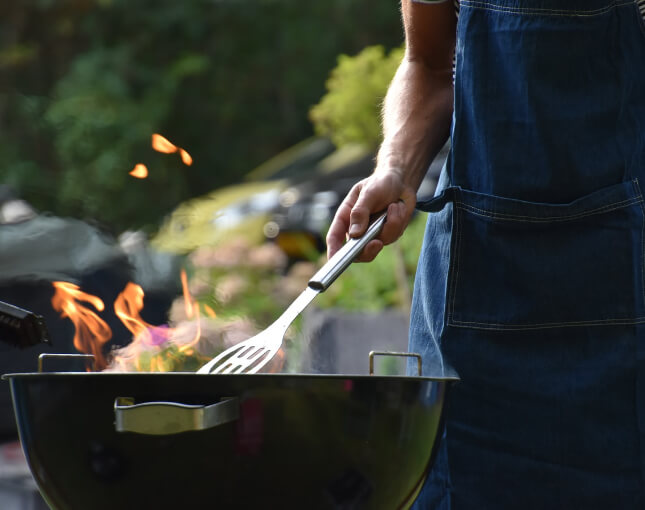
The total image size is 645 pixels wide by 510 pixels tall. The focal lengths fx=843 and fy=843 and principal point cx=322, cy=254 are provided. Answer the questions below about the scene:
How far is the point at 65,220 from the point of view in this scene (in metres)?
2.05

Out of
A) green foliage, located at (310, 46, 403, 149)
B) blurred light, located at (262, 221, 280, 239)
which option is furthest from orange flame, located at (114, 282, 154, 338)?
blurred light, located at (262, 221, 280, 239)

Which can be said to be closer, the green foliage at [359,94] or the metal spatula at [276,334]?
the metal spatula at [276,334]

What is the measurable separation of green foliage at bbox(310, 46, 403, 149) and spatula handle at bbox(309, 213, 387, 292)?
10.3 feet

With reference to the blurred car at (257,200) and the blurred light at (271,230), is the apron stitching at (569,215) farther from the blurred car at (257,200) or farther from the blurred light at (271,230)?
the blurred light at (271,230)

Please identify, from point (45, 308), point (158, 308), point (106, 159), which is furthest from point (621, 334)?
point (106, 159)

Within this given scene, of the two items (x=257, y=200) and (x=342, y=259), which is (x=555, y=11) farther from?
(x=257, y=200)

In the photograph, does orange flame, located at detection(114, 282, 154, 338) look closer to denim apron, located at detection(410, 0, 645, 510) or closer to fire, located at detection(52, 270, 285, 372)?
fire, located at detection(52, 270, 285, 372)

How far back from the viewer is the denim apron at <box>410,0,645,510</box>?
3.29 feet

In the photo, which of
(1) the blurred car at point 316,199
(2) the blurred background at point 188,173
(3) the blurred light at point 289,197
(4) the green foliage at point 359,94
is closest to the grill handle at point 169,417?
(2) the blurred background at point 188,173

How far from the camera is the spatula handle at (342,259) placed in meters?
0.89

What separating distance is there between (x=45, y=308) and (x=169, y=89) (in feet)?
45.0

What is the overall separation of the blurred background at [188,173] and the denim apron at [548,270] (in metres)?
0.42

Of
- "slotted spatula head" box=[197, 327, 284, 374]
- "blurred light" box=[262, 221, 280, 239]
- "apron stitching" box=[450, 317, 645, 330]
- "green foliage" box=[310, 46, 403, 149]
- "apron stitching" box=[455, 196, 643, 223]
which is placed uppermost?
"green foliage" box=[310, 46, 403, 149]

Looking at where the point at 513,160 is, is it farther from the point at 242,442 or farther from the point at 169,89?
the point at 169,89
